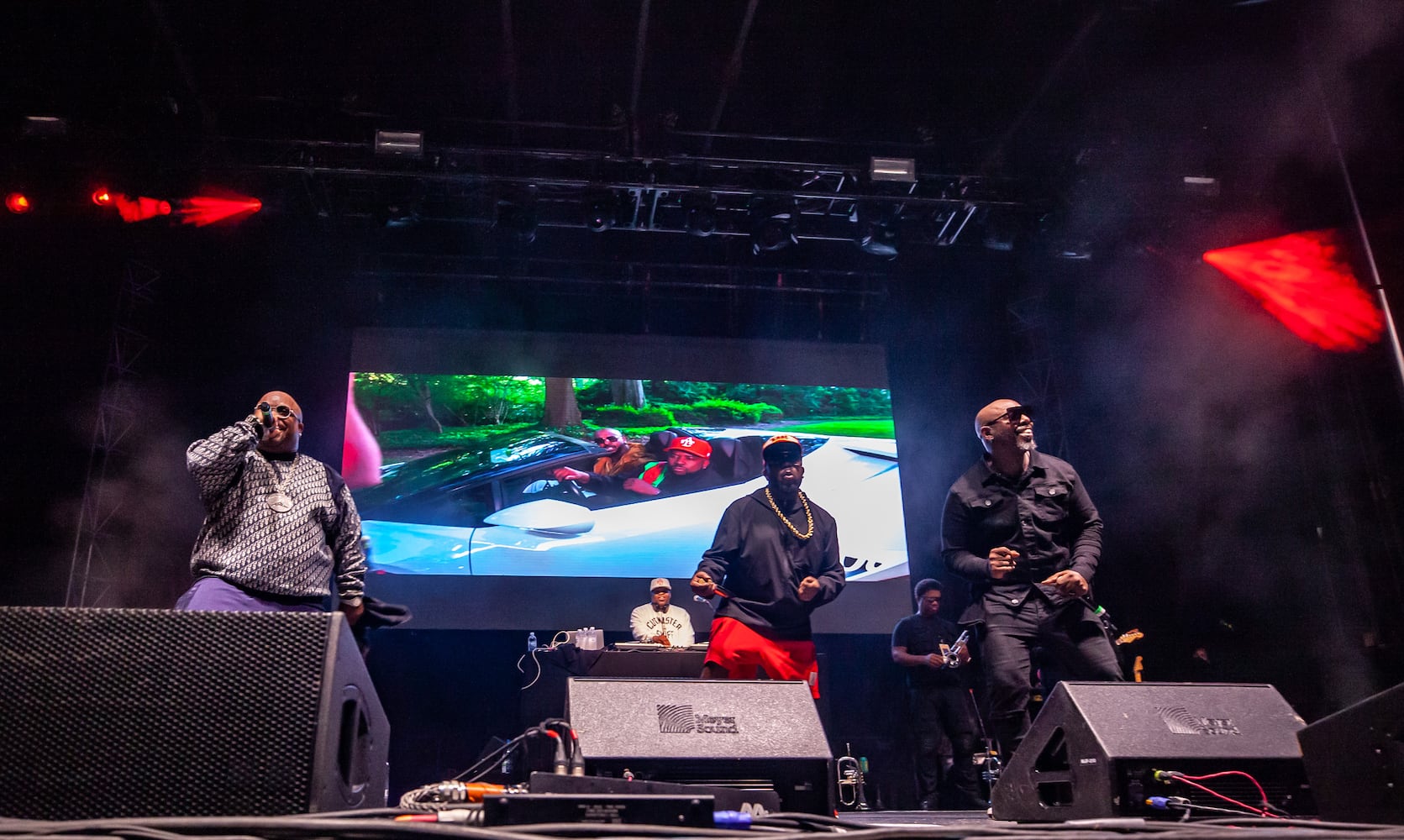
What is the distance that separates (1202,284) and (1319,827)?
24.9 feet

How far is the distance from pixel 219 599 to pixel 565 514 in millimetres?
4774

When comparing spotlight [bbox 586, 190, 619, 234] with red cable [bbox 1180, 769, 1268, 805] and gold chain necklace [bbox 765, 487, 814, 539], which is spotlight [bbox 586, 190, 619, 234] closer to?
gold chain necklace [bbox 765, 487, 814, 539]

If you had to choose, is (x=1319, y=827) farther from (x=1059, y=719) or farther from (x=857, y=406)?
(x=857, y=406)

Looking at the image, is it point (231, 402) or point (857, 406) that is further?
point (857, 406)

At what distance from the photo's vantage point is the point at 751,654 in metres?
3.94

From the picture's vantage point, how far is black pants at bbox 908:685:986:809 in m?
6.84

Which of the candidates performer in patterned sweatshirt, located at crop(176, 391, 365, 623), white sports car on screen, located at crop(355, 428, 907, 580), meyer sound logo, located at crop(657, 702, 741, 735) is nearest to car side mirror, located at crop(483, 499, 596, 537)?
white sports car on screen, located at crop(355, 428, 907, 580)

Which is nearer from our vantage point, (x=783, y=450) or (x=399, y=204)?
(x=783, y=450)

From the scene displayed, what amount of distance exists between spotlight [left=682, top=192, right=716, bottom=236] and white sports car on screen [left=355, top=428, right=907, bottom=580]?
181cm

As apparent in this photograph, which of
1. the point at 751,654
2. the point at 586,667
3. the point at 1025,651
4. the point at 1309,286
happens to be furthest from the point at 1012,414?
the point at 1309,286

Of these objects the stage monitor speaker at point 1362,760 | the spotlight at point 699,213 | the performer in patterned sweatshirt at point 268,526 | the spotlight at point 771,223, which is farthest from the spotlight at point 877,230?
the stage monitor speaker at point 1362,760

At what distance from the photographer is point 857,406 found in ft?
27.8

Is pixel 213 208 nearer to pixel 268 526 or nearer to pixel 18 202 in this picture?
pixel 18 202

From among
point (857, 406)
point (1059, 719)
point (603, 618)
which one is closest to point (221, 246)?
point (603, 618)
